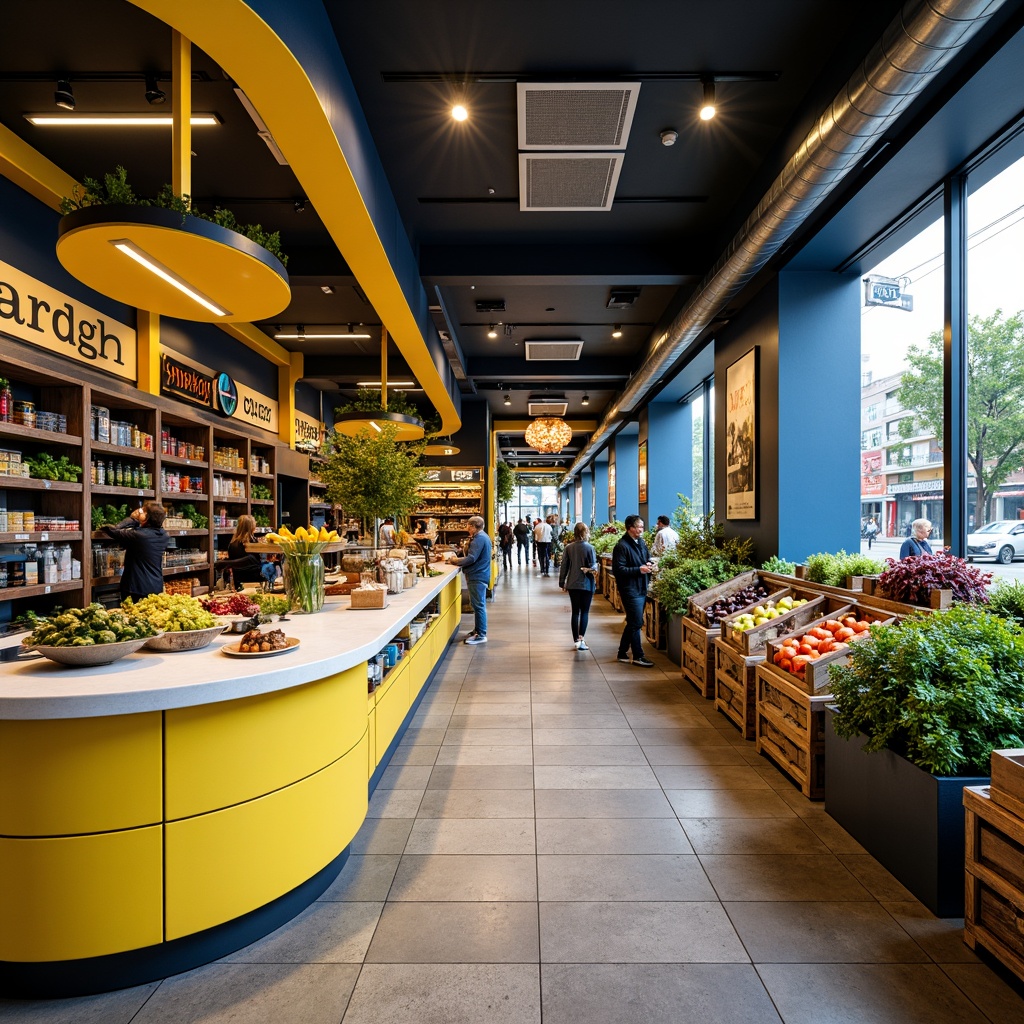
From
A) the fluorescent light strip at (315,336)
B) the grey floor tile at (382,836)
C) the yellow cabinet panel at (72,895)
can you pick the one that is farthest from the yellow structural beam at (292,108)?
the fluorescent light strip at (315,336)

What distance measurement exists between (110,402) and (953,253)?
21.8 feet

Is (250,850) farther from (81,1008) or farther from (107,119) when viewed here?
(107,119)

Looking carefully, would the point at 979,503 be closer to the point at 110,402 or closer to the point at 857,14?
the point at 857,14

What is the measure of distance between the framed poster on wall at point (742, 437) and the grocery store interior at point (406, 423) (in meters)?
0.07

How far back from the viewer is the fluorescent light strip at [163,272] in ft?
9.36

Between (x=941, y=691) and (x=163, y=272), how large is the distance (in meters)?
4.01

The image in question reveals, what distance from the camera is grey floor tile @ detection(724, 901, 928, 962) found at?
2.17m

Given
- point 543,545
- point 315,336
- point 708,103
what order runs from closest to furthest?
point 708,103, point 315,336, point 543,545

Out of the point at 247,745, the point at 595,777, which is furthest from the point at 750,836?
the point at 247,745

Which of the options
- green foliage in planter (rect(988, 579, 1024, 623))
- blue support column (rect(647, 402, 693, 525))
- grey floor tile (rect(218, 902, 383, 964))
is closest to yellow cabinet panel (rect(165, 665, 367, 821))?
grey floor tile (rect(218, 902, 383, 964))

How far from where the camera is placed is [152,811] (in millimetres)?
2039

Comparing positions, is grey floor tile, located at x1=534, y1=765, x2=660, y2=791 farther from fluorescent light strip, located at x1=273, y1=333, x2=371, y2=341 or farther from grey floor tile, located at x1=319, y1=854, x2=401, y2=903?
fluorescent light strip, located at x1=273, y1=333, x2=371, y2=341

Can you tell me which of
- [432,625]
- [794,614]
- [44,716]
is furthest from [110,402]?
[794,614]

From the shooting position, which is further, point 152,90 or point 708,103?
point 708,103
